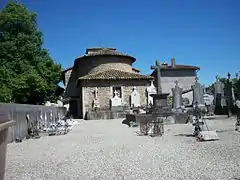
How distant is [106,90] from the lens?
30859 mm

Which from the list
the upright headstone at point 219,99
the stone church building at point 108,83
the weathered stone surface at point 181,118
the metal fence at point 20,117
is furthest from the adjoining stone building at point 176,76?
the metal fence at point 20,117

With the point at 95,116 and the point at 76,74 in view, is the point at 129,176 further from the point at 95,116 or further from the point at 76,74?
the point at 76,74

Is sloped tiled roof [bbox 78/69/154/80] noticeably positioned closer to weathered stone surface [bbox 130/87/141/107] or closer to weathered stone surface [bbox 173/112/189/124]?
weathered stone surface [bbox 130/87/141/107]

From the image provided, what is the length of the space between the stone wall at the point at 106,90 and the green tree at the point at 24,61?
549cm

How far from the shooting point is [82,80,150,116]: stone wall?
30562 millimetres

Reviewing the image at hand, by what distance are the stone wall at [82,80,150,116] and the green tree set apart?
5485mm

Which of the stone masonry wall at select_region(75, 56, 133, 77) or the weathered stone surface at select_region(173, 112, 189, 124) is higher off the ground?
the stone masonry wall at select_region(75, 56, 133, 77)

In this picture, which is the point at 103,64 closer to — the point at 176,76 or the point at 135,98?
the point at 135,98

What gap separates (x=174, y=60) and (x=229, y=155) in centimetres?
4757

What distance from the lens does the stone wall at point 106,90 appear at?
3056cm

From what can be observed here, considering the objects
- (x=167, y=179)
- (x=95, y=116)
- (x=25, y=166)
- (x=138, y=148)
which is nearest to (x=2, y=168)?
(x=167, y=179)

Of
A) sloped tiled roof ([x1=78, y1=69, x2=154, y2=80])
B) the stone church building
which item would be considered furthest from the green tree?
sloped tiled roof ([x1=78, y1=69, x2=154, y2=80])

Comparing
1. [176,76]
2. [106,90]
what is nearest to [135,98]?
[106,90]

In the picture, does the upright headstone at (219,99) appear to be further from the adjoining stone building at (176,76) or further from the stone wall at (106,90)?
the adjoining stone building at (176,76)
